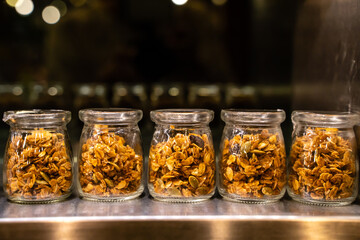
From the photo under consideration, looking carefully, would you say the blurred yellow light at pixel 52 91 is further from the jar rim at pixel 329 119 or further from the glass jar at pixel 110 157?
the jar rim at pixel 329 119

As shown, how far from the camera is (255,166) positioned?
38.0 inches

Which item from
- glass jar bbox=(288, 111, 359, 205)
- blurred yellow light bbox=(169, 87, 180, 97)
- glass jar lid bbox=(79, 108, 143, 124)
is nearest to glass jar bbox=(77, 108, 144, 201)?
glass jar lid bbox=(79, 108, 143, 124)

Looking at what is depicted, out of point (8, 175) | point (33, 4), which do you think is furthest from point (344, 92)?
point (33, 4)

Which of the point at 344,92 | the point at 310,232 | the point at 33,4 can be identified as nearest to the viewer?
the point at 310,232

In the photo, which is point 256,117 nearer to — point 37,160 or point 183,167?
point 183,167

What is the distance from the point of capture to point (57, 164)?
98 centimetres

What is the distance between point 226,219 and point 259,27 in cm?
82

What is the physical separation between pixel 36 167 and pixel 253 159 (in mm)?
453

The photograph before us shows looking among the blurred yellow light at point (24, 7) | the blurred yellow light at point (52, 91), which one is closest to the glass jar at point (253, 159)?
the blurred yellow light at point (52, 91)

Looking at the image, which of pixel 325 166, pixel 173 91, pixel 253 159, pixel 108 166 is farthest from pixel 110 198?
pixel 173 91

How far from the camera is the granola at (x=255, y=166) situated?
97 cm

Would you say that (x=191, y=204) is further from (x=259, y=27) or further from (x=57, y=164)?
(x=259, y=27)

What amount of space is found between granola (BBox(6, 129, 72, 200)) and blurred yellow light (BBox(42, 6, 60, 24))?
601mm

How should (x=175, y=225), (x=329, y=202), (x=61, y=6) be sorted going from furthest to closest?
1. (x=61, y=6)
2. (x=329, y=202)
3. (x=175, y=225)
